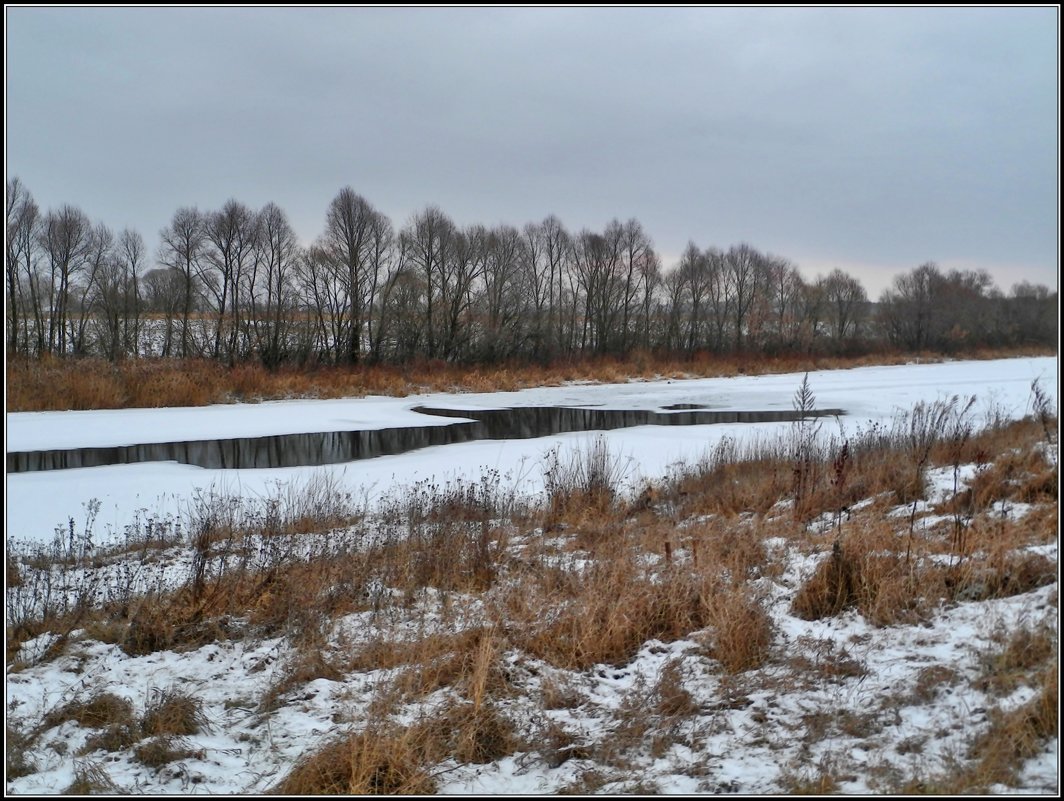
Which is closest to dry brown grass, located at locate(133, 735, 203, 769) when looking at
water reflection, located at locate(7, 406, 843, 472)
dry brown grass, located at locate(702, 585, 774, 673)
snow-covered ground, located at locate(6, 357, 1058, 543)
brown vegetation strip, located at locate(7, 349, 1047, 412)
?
dry brown grass, located at locate(702, 585, 774, 673)

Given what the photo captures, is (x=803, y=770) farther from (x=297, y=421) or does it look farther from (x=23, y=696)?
(x=297, y=421)

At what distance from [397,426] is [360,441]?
2334 millimetres

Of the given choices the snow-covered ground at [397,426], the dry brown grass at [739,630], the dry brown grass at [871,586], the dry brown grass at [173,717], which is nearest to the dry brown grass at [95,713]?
the dry brown grass at [173,717]

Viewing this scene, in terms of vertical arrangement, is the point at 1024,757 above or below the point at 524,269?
below

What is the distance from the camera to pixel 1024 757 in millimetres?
3043

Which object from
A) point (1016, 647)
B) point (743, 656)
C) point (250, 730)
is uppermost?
point (1016, 647)

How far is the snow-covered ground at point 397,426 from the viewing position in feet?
34.0

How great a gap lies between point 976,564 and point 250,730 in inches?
188

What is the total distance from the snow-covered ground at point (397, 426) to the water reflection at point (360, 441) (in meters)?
0.75

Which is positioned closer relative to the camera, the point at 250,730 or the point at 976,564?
the point at 250,730

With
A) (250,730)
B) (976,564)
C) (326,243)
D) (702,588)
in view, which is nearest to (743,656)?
(702,588)

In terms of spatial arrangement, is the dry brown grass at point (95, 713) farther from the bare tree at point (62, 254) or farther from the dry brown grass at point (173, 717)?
the bare tree at point (62, 254)

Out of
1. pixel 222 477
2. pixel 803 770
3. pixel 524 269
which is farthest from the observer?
pixel 524 269

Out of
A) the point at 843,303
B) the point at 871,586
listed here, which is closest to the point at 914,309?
the point at 843,303
